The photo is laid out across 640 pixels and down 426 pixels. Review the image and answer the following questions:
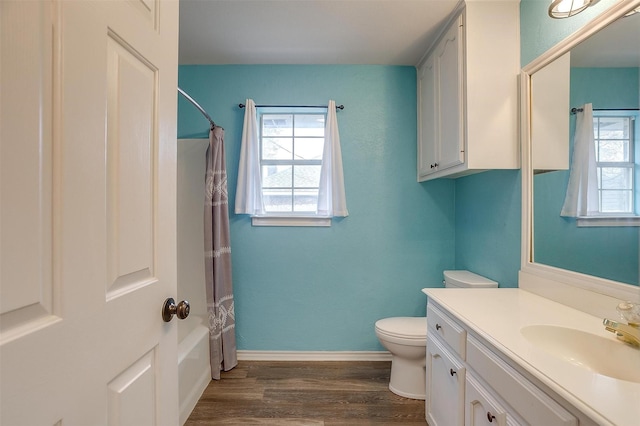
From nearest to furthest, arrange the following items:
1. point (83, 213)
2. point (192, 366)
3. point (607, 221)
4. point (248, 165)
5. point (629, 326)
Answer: point (83, 213)
point (629, 326)
point (607, 221)
point (192, 366)
point (248, 165)

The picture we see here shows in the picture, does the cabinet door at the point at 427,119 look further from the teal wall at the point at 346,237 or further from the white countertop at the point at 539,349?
the white countertop at the point at 539,349

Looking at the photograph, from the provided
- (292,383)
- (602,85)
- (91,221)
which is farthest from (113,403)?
(602,85)

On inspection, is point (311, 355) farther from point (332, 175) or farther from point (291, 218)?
point (332, 175)

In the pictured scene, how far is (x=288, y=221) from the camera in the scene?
2402 millimetres

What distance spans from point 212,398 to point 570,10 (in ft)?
9.35

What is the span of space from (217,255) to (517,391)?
72.4 inches

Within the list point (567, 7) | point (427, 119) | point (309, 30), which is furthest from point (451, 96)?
point (309, 30)

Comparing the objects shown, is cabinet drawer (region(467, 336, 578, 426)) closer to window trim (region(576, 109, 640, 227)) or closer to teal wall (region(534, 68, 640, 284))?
teal wall (region(534, 68, 640, 284))

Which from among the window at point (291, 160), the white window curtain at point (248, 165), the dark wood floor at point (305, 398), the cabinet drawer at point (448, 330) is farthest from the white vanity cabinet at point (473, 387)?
the white window curtain at point (248, 165)

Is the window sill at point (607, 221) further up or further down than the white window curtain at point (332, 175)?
further down

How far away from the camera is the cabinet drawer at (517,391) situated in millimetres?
757

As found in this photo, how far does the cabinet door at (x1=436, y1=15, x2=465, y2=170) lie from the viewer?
1.71 meters

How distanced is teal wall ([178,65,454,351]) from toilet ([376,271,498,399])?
442mm

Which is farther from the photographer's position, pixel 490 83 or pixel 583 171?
pixel 490 83
